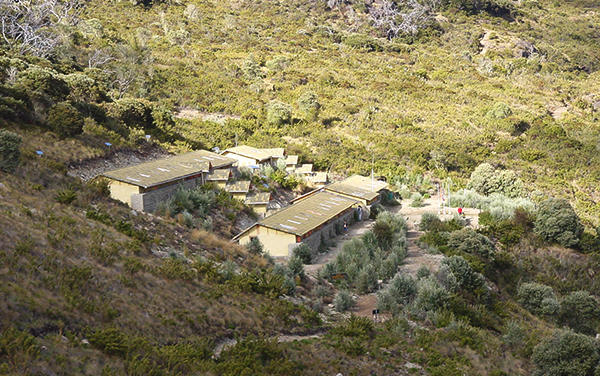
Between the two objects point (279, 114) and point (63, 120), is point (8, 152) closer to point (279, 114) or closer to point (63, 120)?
point (63, 120)

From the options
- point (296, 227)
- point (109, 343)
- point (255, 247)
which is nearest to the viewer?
point (109, 343)

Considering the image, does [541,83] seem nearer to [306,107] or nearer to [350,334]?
[306,107]

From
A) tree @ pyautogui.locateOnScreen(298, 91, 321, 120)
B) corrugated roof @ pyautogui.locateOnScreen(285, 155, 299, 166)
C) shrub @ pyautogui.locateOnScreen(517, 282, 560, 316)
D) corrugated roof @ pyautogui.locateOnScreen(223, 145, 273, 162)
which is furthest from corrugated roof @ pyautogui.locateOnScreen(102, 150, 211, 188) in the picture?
tree @ pyautogui.locateOnScreen(298, 91, 321, 120)

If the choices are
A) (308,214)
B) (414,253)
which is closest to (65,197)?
(308,214)

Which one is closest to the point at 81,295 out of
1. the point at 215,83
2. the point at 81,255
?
the point at 81,255

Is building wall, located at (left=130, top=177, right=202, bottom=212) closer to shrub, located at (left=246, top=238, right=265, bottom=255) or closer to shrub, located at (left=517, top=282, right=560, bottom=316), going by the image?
shrub, located at (left=246, top=238, right=265, bottom=255)
